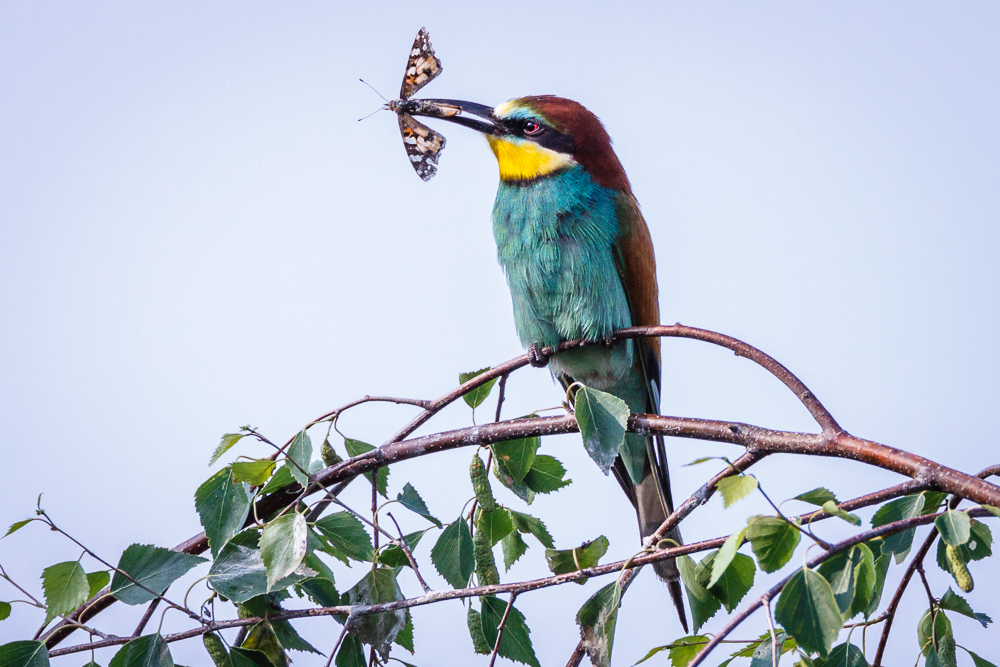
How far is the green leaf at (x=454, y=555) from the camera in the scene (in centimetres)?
176

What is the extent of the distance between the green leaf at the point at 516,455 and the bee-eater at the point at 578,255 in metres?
0.88

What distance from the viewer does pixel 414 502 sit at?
1.80 meters

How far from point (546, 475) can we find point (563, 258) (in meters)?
1.00

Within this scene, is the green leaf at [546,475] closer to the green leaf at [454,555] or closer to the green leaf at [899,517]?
the green leaf at [454,555]

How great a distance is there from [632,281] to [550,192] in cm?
38

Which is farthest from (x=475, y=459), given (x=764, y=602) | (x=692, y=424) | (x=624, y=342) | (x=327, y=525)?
(x=624, y=342)

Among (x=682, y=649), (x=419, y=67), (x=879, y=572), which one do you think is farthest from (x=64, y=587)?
(x=419, y=67)

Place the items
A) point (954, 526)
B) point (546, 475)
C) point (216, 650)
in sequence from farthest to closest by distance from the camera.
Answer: point (546, 475) → point (216, 650) → point (954, 526)

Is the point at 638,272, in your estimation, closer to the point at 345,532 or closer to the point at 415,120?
the point at 415,120

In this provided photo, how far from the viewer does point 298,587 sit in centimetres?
179

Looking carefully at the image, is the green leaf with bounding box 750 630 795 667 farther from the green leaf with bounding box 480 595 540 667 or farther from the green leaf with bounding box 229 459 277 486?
the green leaf with bounding box 229 459 277 486

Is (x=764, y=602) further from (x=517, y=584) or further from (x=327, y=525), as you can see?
(x=327, y=525)

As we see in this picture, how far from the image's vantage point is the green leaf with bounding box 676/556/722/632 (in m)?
1.64

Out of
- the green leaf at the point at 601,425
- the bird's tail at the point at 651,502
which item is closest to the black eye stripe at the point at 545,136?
the bird's tail at the point at 651,502
